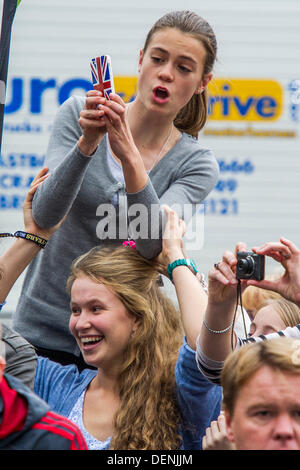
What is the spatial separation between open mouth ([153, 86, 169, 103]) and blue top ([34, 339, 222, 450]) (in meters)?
0.86

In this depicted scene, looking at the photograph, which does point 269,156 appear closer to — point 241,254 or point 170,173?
point 170,173

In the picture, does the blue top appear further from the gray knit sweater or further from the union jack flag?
the union jack flag

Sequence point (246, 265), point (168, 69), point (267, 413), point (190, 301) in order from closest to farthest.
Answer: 1. point (267, 413)
2. point (246, 265)
3. point (190, 301)
4. point (168, 69)

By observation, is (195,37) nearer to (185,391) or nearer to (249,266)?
(249,266)

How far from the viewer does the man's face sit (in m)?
1.98

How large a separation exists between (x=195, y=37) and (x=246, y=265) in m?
0.96

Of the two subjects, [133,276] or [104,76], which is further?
[133,276]

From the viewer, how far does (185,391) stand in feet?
8.84

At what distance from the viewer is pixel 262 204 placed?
544 centimetres

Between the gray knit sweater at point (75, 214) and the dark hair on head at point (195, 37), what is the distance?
0.09m

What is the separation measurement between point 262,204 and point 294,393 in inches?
137

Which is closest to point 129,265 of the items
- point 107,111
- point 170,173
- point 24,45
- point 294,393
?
point 170,173

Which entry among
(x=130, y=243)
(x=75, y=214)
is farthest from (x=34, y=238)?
(x=130, y=243)

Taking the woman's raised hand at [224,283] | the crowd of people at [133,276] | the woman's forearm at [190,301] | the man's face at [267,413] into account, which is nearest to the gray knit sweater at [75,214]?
the crowd of people at [133,276]
